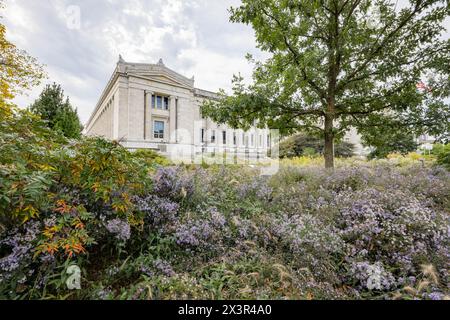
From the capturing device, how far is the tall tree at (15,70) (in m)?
8.04

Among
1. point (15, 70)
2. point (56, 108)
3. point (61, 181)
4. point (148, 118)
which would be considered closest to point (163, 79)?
point (148, 118)

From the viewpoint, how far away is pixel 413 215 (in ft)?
6.91

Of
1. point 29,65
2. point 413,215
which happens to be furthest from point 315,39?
point 29,65

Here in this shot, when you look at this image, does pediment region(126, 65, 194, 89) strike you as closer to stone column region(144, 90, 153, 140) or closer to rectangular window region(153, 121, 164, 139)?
stone column region(144, 90, 153, 140)

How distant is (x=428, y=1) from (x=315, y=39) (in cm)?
211

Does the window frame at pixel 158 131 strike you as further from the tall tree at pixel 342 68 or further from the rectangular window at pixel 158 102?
the tall tree at pixel 342 68

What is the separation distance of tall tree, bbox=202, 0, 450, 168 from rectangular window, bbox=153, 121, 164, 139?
21.7 meters

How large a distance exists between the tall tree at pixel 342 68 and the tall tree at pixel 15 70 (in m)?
9.15

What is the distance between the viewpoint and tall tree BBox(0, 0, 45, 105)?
8039mm

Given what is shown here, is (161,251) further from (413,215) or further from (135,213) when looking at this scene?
(413,215)

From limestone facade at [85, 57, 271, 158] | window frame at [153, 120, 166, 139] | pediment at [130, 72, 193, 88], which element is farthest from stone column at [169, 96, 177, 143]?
pediment at [130, 72, 193, 88]

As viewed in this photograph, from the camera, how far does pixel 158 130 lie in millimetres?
25625
